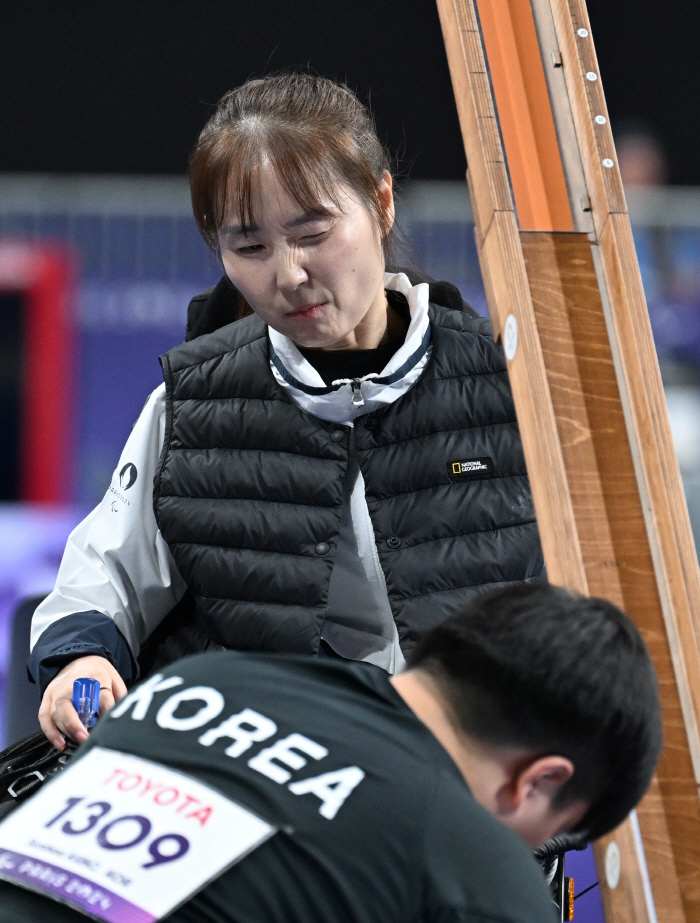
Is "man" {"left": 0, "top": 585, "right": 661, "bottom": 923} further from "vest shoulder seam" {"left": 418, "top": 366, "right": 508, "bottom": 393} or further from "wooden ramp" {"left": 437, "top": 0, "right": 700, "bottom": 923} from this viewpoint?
"vest shoulder seam" {"left": 418, "top": 366, "right": 508, "bottom": 393}

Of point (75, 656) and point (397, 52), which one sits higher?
point (397, 52)

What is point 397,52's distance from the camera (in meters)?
4.29

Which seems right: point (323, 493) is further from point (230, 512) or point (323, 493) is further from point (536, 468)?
point (536, 468)

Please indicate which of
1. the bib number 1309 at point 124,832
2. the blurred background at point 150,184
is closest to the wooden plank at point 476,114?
the bib number 1309 at point 124,832

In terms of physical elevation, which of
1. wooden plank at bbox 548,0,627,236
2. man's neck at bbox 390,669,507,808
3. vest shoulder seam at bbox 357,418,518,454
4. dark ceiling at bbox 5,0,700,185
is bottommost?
man's neck at bbox 390,669,507,808

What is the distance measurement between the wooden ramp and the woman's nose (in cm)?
25

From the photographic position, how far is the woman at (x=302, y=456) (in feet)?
4.71

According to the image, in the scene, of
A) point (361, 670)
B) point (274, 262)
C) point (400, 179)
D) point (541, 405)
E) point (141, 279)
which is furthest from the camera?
point (141, 279)

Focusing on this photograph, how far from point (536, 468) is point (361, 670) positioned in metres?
0.34

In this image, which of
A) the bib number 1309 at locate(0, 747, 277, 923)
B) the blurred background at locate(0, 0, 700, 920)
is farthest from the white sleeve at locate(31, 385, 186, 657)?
the blurred background at locate(0, 0, 700, 920)

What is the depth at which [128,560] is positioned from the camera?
1549mm

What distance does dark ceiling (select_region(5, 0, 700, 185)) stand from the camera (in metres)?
4.19

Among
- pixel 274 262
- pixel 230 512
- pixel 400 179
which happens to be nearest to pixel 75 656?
pixel 230 512

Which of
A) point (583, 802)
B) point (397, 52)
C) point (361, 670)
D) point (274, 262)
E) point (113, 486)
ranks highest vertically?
point (397, 52)
